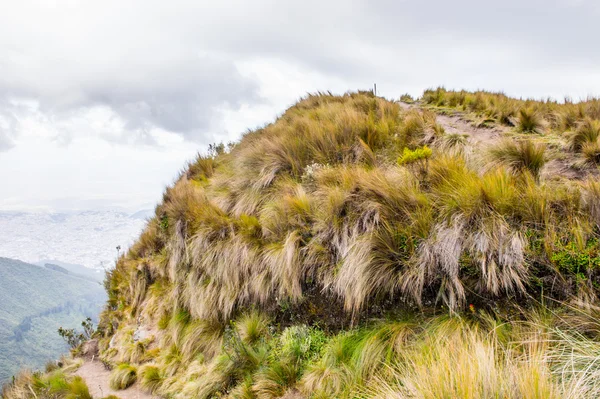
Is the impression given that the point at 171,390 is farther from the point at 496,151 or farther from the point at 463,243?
the point at 496,151

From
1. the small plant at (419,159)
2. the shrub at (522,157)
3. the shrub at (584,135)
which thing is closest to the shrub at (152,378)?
the small plant at (419,159)

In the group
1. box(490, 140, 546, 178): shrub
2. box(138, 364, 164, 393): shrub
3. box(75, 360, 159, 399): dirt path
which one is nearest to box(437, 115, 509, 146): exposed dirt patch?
box(490, 140, 546, 178): shrub

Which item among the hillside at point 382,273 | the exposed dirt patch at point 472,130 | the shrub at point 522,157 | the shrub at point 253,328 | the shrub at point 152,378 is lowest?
the shrub at point 152,378

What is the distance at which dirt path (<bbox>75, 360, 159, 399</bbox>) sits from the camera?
6.07 m

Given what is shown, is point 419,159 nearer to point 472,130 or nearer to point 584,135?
point 584,135

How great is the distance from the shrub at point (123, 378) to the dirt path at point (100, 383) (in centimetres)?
10

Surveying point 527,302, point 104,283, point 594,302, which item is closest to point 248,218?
point 527,302

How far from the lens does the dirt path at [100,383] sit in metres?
6.07

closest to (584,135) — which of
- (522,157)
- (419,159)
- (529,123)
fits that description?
(522,157)

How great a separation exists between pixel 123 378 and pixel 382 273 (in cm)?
564

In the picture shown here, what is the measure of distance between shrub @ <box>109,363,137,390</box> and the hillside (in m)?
0.04

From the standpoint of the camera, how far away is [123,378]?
640cm

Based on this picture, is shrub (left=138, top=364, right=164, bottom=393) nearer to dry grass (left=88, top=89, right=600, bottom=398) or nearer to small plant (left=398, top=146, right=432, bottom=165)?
dry grass (left=88, top=89, right=600, bottom=398)

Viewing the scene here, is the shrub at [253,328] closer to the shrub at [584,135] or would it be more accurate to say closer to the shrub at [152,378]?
the shrub at [152,378]
